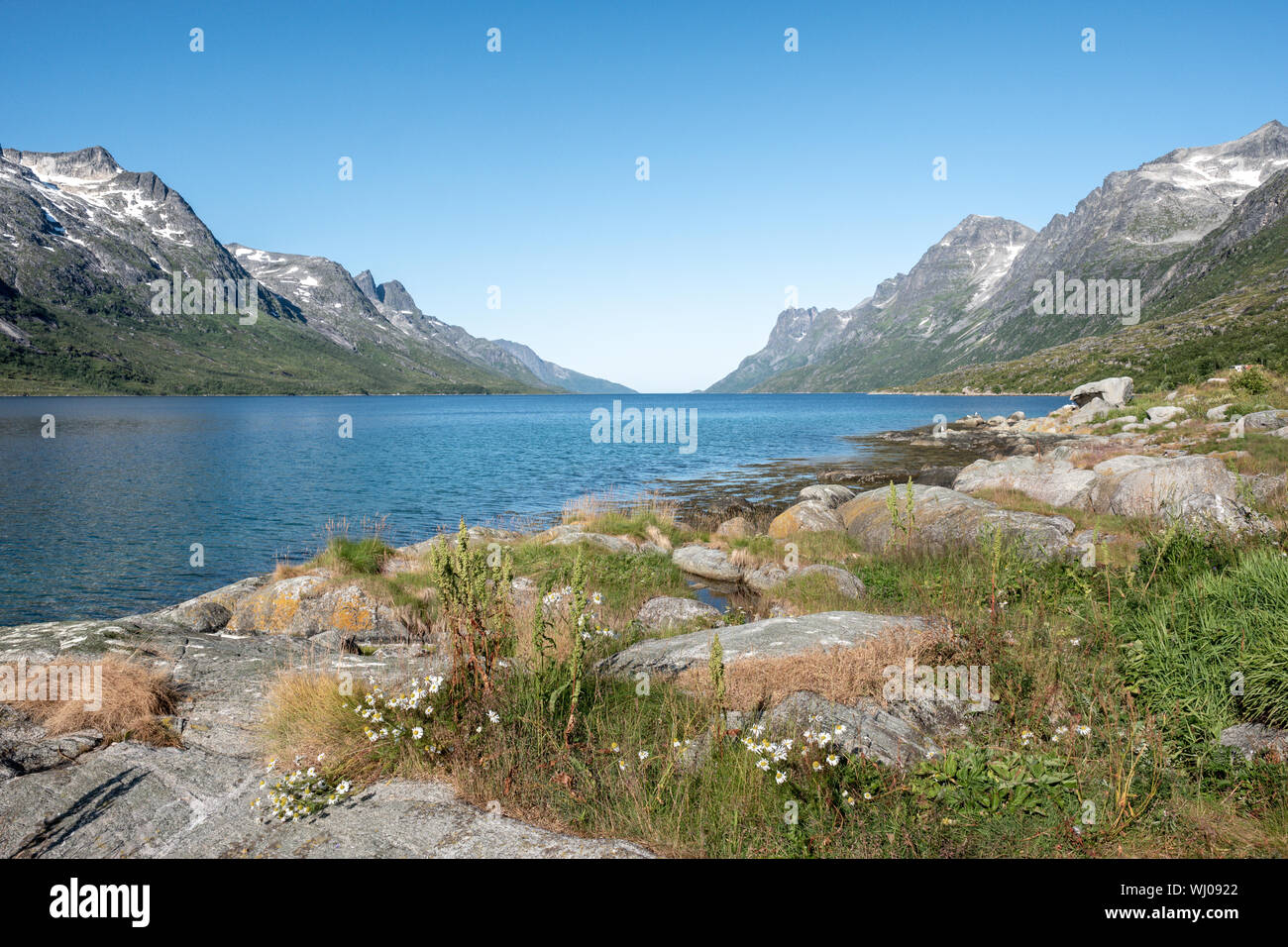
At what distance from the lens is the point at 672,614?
13227mm

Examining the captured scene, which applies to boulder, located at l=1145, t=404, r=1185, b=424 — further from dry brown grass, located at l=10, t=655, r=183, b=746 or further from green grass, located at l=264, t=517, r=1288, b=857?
dry brown grass, located at l=10, t=655, r=183, b=746

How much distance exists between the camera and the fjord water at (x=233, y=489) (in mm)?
21344

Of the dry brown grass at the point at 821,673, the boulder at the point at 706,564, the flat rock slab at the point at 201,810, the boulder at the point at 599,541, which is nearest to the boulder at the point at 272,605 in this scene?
the flat rock slab at the point at 201,810

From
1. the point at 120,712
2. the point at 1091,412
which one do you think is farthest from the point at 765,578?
the point at 1091,412

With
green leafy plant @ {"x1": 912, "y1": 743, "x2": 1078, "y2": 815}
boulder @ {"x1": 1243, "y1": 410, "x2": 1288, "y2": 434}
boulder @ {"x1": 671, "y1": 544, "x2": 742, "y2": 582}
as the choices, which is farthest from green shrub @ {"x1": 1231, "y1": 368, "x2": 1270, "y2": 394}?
green leafy plant @ {"x1": 912, "y1": 743, "x2": 1078, "y2": 815}

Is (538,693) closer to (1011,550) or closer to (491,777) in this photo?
(491,777)

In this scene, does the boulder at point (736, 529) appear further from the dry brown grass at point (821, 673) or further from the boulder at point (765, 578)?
the dry brown grass at point (821, 673)

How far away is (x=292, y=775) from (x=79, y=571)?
22796 millimetres

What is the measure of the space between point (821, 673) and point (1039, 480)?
825 inches

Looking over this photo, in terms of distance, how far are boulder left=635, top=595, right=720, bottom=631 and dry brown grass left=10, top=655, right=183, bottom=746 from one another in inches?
295

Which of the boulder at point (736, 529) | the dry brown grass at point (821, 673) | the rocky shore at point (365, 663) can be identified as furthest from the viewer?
the boulder at point (736, 529)

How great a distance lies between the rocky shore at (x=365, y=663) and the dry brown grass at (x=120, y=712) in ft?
0.39

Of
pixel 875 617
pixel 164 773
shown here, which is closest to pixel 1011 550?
pixel 875 617

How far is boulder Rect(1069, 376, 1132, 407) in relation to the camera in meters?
62.2
